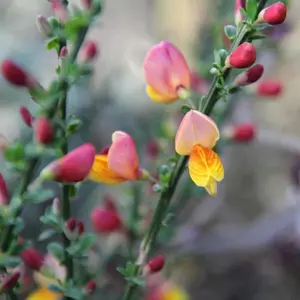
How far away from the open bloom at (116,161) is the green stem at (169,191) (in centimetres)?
4

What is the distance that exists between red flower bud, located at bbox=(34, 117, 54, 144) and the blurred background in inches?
16.7

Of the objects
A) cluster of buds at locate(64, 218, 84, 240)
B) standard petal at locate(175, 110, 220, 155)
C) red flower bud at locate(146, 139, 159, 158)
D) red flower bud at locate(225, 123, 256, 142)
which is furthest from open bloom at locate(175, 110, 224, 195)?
red flower bud at locate(146, 139, 159, 158)

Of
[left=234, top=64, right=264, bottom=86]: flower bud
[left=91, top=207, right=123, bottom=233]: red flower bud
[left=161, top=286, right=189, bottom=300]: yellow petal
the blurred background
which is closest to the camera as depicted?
[left=234, top=64, right=264, bottom=86]: flower bud

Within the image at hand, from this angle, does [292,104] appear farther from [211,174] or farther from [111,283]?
[211,174]

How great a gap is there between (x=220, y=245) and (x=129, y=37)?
29.9 inches

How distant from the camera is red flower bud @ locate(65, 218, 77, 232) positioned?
1.54ft

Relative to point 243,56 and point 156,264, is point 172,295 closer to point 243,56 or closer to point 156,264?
point 156,264

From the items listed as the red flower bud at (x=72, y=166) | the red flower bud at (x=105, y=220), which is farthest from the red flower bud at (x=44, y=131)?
the red flower bud at (x=105, y=220)

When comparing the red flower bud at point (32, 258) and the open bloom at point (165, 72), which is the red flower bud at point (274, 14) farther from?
the red flower bud at point (32, 258)

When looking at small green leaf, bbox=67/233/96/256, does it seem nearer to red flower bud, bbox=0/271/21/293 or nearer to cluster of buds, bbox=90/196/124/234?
red flower bud, bbox=0/271/21/293

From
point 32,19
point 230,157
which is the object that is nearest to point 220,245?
point 230,157

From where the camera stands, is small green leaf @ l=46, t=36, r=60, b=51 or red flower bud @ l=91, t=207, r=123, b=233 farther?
red flower bud @ l=91, t=207, r=123, b=233

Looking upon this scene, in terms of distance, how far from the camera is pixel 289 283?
3.79ft

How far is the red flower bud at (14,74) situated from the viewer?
0.43 meters
